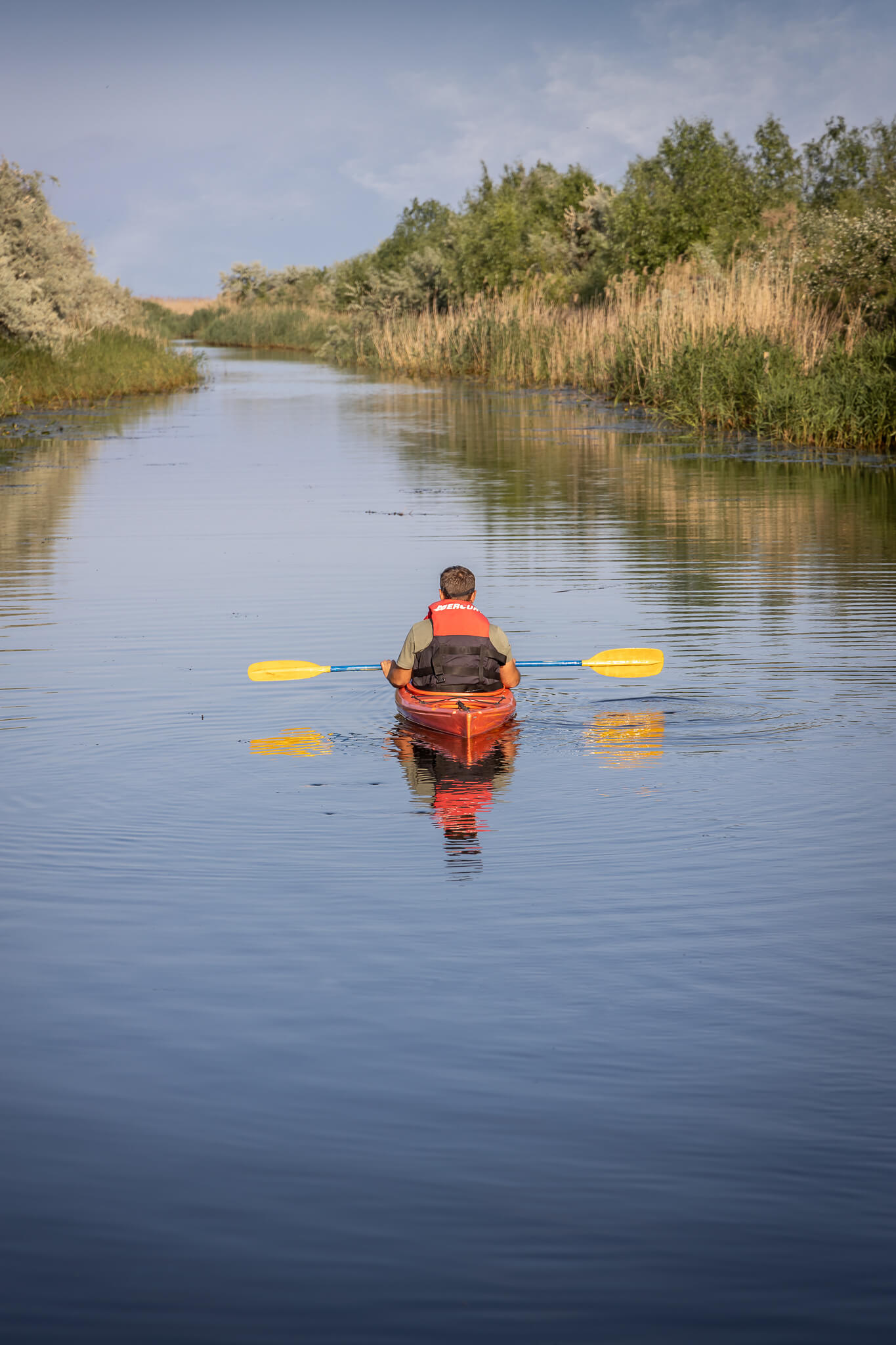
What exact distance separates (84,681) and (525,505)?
956cm

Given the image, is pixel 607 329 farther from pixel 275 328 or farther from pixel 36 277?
pixel 275 328

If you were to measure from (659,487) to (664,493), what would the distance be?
1.84 feet

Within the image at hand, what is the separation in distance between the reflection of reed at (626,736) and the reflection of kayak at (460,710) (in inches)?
20.2

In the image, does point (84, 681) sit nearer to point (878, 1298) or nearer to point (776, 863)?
point (776, 863)

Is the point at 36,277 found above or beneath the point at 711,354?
above

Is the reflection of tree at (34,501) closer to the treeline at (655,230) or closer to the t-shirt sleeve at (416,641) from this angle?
the t-shirt sleeve at (416,641)

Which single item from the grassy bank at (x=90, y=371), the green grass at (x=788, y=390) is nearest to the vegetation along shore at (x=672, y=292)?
the green grass at (x=788, y=390)

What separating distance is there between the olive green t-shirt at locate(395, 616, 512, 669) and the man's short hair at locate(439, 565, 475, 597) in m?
0.21

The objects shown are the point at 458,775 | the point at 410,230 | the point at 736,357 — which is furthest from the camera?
the point at 410,230

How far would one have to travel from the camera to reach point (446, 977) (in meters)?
5.32

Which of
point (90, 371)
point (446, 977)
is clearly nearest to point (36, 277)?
point (90, 371)

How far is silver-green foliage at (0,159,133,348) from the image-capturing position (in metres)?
30.2

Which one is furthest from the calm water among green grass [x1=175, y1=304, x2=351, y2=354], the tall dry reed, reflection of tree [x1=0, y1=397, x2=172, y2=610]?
green grass [x1=175, y1=304, x2=351, y2=354]

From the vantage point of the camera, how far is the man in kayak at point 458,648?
8.69 metres
